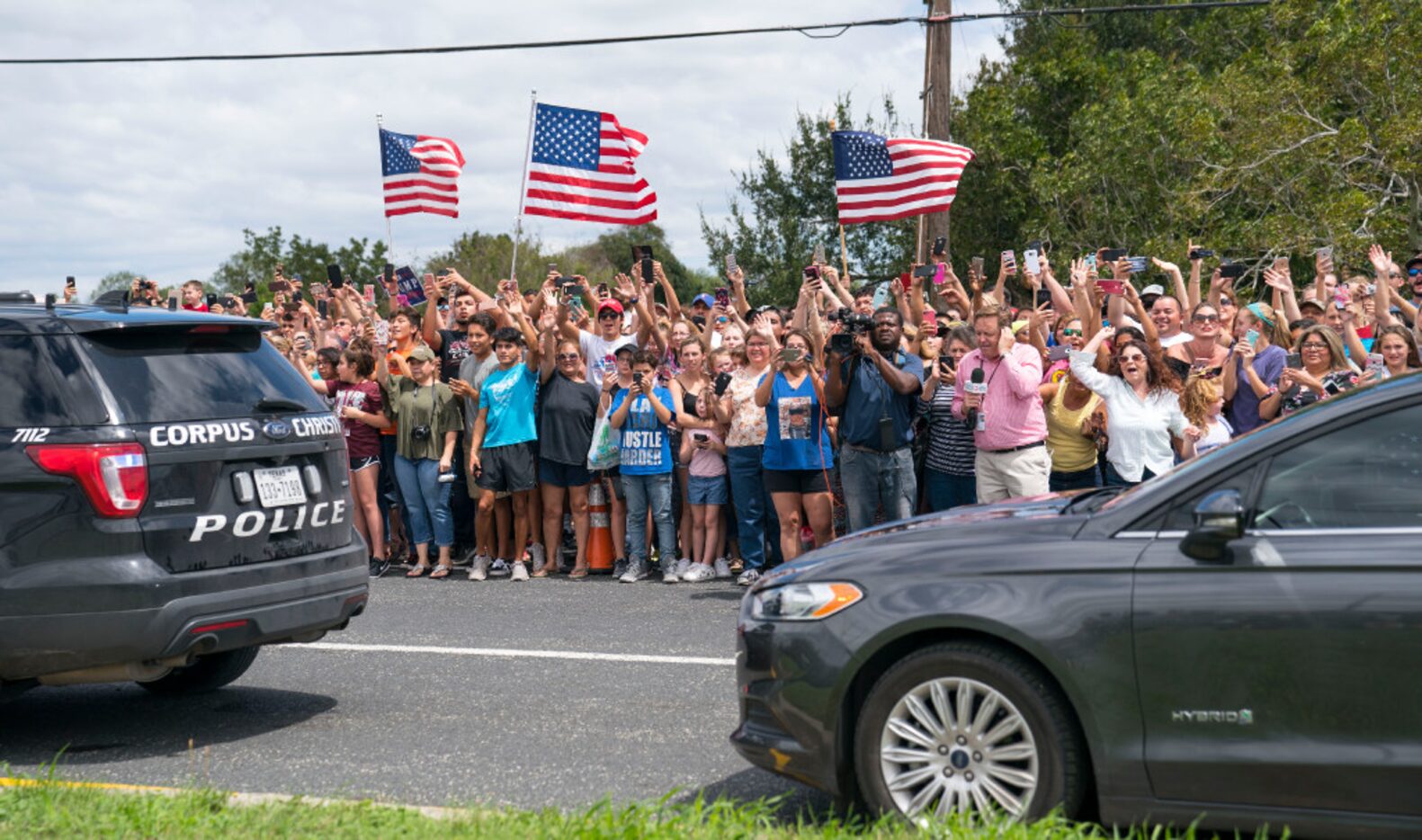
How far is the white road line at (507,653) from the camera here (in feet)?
26.1

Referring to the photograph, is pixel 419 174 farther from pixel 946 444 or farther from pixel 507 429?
pixel 946 444

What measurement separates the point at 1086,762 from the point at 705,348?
791 cm

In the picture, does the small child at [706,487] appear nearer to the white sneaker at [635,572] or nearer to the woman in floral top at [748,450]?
the woman in floral top at [748,450]

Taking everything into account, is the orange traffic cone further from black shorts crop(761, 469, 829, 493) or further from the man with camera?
the man with camera

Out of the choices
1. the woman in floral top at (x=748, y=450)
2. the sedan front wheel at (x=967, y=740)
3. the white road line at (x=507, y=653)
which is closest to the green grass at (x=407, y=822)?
the sedan front wheel at (x=967, y=740)

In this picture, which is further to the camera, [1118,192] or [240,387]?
[1118,192]

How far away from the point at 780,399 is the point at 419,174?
25.7 ft

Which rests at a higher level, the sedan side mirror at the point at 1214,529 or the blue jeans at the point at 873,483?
the sedan side mirror at the point at 1214,529

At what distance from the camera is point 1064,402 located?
9.36 meters

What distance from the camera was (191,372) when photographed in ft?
21.1

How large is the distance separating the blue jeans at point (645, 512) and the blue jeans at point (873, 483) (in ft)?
6.28

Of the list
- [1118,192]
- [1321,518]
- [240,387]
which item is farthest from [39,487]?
[1118,192]

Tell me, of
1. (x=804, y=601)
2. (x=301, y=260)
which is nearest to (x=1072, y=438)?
(x=804, y=601)

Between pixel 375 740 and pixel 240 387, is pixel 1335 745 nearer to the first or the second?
pixel 375 740
